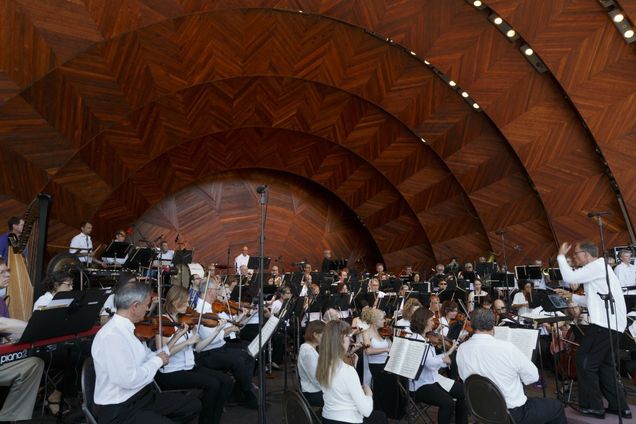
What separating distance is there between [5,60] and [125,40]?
8.32 feet

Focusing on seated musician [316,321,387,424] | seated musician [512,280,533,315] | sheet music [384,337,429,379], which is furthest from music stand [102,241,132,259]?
seated musician [512,280,533,315]

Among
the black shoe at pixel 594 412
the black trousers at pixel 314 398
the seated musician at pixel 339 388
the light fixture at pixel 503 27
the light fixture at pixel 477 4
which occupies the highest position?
the light fixture at pixel 477 4

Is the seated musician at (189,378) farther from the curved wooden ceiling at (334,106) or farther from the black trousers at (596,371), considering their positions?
the curved wooden ceiling at (334,106)

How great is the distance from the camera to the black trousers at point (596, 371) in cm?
588

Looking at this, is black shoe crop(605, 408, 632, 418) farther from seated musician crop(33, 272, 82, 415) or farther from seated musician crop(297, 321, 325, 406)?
seated musician crop(33, 272, 82, 415)

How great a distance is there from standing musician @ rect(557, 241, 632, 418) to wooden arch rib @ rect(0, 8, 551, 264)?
9854 millimetres

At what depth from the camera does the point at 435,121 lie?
1631 cm

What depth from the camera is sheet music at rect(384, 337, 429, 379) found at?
5.23m

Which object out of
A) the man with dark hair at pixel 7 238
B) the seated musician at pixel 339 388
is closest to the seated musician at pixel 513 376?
the seated musician at pixel 339 388

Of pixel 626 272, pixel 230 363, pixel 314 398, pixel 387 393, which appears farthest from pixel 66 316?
pixel 626 272

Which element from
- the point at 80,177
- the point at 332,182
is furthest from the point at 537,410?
the point at 332,182

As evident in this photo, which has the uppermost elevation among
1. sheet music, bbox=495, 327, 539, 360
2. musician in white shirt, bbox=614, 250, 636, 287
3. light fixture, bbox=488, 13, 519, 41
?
light fixture, bbox=488, 13, 519, 41

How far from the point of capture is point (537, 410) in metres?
4.52

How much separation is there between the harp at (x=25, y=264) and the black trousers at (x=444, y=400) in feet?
15.4
